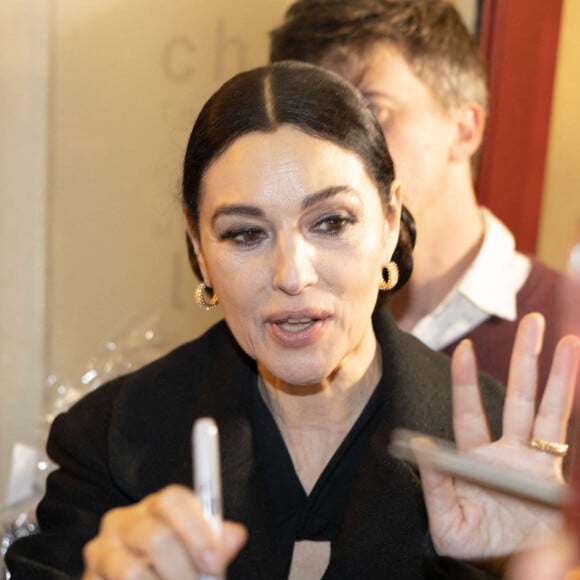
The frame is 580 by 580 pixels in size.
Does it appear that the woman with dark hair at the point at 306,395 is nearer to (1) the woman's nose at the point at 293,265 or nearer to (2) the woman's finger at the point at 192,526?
(1) the woman's nose at the point at 293,265

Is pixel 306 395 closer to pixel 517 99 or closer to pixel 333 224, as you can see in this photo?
pixel 333 224

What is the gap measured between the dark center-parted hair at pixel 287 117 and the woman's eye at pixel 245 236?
7 cm

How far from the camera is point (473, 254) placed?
175cm

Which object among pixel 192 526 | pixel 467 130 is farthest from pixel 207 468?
pixel 467 130

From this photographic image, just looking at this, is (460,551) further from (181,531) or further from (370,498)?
(181,531)

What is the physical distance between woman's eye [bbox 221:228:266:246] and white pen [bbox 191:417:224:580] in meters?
0.42

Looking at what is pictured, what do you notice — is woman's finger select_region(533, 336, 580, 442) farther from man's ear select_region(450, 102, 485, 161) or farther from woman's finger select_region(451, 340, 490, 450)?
man's ear select_region(450, 102, 485, 161)

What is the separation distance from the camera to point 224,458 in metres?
1.33

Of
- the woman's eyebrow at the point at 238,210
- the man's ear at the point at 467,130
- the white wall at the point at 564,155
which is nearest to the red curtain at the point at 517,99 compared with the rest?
the white wall at the point at 564,155

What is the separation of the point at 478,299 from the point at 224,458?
513 millimetres

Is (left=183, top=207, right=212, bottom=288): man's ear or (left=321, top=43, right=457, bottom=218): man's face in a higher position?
(left=321, top=43, right=457, bottom=218): man's face

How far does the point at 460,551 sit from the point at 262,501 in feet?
0.84

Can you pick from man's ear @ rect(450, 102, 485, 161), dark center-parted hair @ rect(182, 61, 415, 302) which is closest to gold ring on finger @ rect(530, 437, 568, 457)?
dark center-parted hair @ rect(182, 61, 415, 302)

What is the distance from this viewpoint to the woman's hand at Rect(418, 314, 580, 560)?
1.13 metres
